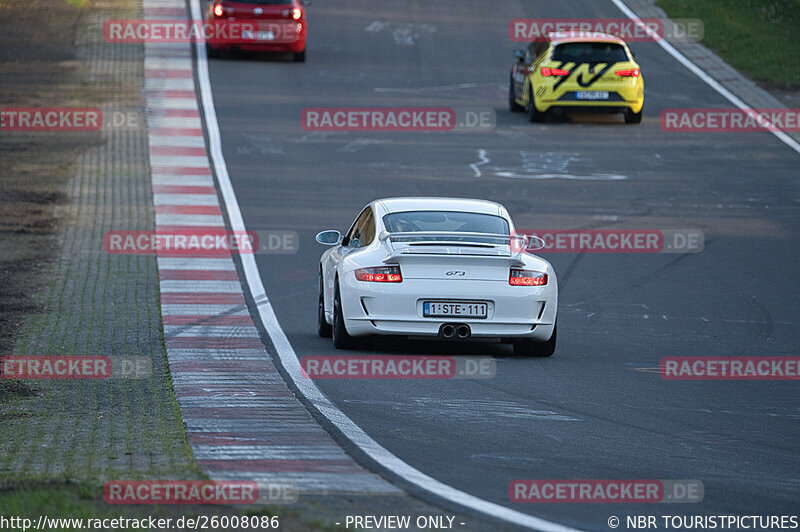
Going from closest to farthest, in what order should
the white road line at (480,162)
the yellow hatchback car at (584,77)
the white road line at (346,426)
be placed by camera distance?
the white road line at (346,426) → the white road line at (480,162) → the yellow hatchback car at (584,77)

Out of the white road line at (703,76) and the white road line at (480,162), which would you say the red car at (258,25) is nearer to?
the white road line at (480,162)

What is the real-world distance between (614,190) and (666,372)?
10.6 m

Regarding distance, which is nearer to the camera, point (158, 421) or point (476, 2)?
point (158, 421)

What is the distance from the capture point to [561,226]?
19.2m

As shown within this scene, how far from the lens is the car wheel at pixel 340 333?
12023 millimetres

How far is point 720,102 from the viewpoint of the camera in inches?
1106

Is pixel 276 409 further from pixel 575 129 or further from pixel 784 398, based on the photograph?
pixel 575 129

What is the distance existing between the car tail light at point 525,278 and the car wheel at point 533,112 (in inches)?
595

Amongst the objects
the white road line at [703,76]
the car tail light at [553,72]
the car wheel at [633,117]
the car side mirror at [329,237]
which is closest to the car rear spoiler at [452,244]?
the car side mirror at [329,237]

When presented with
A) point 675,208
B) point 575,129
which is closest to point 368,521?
point 675,208

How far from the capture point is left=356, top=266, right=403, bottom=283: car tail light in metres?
11.7

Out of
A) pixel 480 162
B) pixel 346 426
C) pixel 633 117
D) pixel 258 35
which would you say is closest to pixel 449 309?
pixel 346 426

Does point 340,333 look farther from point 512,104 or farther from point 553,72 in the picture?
point 512,104

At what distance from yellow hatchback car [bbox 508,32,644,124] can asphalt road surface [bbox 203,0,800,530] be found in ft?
1.77
